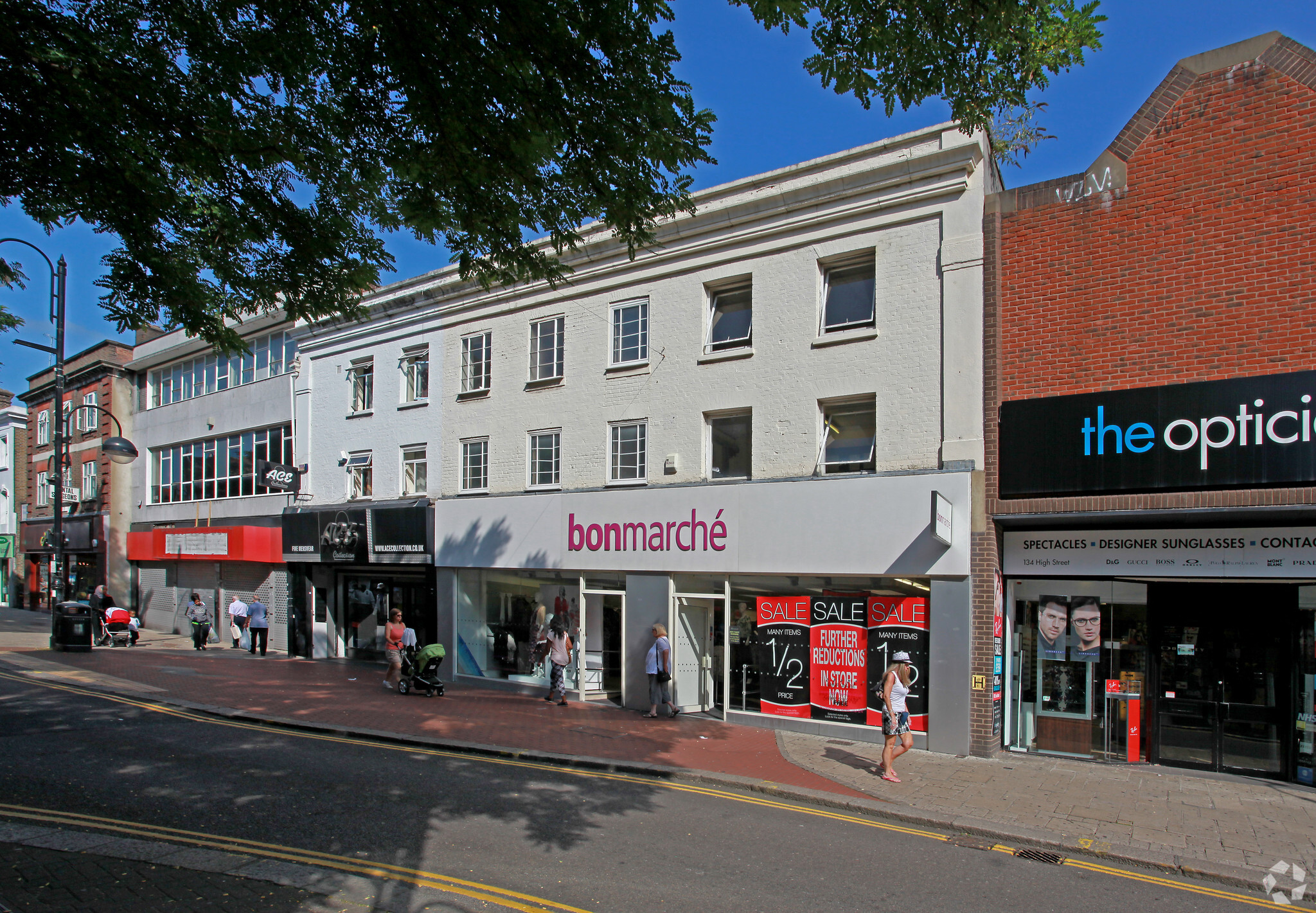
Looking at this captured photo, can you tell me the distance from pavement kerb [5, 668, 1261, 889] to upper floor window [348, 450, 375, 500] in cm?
793

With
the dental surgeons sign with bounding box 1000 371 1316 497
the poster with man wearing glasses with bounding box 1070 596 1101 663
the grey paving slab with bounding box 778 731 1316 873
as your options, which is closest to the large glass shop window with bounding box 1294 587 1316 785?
the grey paving slab with bounding box 778 731 1316 873

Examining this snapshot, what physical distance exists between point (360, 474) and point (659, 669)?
1117 centimetres

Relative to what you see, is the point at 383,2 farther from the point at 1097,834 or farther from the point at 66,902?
the point at 1097,834

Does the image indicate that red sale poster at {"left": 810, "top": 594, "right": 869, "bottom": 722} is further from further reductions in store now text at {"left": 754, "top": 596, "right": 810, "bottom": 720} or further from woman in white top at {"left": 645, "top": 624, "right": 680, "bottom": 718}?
woman in white top at {"left": 645, "top": 624, "right": 680, "bottom": 718}

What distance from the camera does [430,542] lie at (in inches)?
741

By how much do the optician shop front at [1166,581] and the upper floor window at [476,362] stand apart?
37.9 feet

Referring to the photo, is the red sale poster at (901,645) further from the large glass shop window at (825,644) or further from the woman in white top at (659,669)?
the woman in white top at (659,669)

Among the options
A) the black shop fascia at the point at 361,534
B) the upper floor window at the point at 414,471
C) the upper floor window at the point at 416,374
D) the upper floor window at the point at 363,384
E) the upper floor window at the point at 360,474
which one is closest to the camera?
the black shop fascia at the point at 361,534

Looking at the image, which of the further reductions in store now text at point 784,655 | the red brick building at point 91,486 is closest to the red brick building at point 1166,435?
the further reductions in store now text at point 784,655

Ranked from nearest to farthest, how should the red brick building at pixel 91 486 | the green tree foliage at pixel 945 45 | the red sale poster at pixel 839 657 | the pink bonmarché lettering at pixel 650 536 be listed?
the green tree foliage at pixel 945 45 < the red sale poster at pixel 839 657 < the pink bonmarché lettering at pixel 650 536 < the red brick building at pixel 91 486

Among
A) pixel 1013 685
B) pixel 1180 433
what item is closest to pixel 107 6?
pixel 1180 433

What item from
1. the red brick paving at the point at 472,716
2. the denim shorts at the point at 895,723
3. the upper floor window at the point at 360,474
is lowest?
the red brick paving at the point at 472,716

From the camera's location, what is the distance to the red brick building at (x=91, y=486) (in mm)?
30219

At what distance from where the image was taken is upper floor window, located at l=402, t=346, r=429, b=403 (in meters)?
20.0
